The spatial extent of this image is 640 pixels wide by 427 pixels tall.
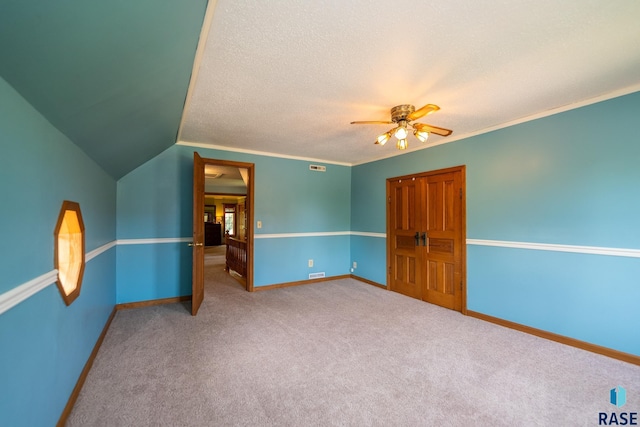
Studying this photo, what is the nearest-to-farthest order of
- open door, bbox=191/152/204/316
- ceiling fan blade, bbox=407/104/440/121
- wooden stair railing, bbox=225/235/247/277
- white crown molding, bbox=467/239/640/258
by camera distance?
ceiling fan blade, bbox=407/104/440/121, white crown molding, bbox=467/239/640/258, open door, bbox=191/152/204/316, wooden stair railing, bbox=225/235/247/277

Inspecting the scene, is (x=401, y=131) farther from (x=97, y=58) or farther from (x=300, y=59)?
(x=97, y=58)

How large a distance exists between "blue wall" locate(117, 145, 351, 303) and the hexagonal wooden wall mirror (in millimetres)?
1800

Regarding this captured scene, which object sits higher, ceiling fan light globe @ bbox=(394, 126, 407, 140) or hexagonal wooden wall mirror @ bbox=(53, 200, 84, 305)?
ceiling fan light globe @ bbox=(394, 126, 407, 140)

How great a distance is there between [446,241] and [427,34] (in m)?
2.87

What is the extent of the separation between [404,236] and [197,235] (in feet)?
10.3

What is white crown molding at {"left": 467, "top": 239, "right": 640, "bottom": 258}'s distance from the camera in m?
2.38

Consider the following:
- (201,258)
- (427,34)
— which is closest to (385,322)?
(201,258)

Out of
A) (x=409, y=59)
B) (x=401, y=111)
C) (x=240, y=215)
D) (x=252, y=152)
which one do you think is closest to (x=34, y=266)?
(x=409, y=59)

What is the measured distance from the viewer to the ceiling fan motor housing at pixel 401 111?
101 inches

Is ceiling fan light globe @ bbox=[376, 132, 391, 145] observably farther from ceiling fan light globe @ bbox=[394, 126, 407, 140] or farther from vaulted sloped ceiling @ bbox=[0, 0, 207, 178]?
vaulted sloped ceiling @ bbox=[0, 0, 207, 178]

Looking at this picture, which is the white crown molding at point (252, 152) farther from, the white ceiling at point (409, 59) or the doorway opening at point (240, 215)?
the white ceiling at point (409, 59)

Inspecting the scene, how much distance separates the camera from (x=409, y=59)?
Answer: 1888mm

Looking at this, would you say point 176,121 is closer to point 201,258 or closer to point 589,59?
point 201,258

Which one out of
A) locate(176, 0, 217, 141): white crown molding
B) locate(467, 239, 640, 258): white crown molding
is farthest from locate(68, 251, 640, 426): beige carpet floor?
locate(176, 0, 217, 141): white crown molding
